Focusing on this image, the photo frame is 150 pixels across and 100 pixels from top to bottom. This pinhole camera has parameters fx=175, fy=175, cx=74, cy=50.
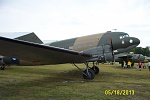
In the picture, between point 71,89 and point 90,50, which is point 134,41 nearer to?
point 90,50

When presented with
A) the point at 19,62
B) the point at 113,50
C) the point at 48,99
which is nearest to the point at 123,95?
the point at 48,99

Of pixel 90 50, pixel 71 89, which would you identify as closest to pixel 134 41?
pixel 90 50

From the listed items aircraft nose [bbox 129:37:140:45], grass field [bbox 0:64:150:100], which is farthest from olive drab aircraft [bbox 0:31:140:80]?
grass field [bbox 0:64:150:100]

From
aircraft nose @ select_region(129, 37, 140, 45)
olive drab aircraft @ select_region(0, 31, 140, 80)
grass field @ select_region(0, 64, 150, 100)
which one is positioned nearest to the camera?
grass field @ select_region(0, 64, 150, 100)

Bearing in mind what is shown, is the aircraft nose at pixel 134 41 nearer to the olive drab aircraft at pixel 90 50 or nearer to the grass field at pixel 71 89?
the olive drab aircraft at pixel 90 50

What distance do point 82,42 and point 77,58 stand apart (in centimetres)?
290

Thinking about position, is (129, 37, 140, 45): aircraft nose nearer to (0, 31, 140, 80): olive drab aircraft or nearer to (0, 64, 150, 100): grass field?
(0, 31, 140, 80): olive drab aircraft

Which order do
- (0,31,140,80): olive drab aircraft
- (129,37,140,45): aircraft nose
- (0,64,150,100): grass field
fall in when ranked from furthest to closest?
(129,37,140,45): aircraft nose → (0,31,140,80): olive drab aircraft → (0,64,150,100): grass field

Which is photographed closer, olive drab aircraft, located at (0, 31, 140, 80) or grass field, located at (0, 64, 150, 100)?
grass field, located at (0, 64, 150, 100)

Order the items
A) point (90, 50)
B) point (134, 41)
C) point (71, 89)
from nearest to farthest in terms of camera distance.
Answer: point (71, 89)
point (90, 50)
point (134, 41)

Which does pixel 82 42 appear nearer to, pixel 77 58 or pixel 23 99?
pixel 77 58

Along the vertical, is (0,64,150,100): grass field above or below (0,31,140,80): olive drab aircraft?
below

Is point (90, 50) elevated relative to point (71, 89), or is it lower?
elevated

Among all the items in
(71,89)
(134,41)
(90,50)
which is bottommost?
(71,89)
